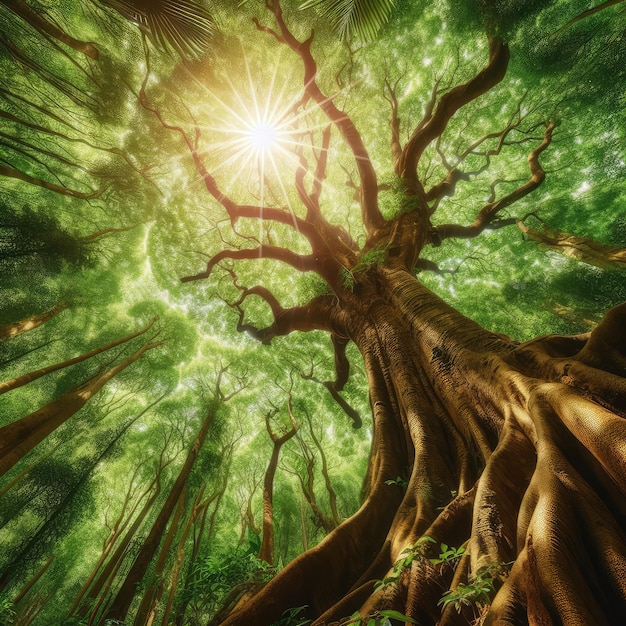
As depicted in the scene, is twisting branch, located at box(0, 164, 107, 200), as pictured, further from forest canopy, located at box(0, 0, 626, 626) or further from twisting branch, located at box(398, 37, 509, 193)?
twisting branch, located at box(398, 37, 509, 193)

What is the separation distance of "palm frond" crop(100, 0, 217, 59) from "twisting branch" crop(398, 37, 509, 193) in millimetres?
3503

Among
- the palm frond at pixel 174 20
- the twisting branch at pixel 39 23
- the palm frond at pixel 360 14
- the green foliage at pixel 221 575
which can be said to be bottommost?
the green foliage at pixel 221 575

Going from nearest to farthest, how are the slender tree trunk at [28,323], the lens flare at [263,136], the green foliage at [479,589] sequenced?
the green foliage at [479,589], the lens flare at [263,136], the slender tree trunk at [28,323]

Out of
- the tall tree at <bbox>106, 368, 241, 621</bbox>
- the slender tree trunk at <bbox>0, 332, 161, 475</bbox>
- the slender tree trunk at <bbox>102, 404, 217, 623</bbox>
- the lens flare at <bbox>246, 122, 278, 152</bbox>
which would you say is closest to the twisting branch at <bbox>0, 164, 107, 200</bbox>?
the lens flare at <bbox>246, 122, 278, 152</bbox>

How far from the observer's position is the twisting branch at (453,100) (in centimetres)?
451

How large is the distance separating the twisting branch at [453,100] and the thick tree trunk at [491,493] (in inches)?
126

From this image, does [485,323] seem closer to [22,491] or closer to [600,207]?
[600,207]

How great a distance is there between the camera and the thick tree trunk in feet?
3.36

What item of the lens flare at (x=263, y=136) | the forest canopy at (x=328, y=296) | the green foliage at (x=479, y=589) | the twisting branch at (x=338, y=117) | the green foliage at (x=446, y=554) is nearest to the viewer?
the green foliage at (x=479, y=589)

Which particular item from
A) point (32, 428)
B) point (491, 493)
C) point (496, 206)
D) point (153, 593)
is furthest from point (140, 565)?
point (496, 206)

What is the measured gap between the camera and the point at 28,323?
26.9 feet

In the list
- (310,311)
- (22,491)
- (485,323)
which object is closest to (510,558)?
(310,311)

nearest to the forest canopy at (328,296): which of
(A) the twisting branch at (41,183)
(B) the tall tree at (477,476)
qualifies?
(B) the tall tree at (477,476)

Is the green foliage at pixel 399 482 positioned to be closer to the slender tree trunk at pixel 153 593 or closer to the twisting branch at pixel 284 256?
the twisting branch at pixel 284 256
